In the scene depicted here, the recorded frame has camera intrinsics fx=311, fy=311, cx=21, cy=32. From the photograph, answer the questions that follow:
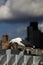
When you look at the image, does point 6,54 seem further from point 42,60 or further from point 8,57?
point 42,60

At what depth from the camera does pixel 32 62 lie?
70.8 m

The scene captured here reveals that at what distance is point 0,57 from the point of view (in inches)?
2960

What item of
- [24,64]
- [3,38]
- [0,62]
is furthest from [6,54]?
[3,38]

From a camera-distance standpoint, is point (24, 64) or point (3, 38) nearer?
point (24, 64)

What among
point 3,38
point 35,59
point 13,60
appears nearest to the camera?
point 35,59

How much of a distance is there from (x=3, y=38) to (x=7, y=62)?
60.2 metres

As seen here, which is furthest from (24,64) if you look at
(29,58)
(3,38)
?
(3,38)

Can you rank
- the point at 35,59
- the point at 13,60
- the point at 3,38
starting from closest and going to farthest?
1. the point at 35,59
2. the point at 13,60
3. the point at 3,38

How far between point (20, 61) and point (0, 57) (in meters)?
5.25

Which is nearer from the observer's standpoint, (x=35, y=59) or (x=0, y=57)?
(x=35, y=59)

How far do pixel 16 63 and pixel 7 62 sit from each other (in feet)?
9.08

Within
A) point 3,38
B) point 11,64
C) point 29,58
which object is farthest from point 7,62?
point 3,38

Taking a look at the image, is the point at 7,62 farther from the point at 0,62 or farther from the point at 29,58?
the point at 29,58

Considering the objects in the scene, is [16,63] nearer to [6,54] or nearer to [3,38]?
[6,54]
